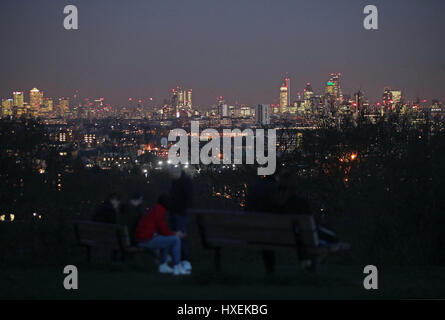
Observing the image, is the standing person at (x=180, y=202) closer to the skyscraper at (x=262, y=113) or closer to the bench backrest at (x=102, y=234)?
the bench backrest at (x=102, y=234)

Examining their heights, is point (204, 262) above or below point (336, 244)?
below

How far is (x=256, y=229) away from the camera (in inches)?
340

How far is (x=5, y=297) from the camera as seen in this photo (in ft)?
25.3

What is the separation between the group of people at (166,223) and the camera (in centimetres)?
960

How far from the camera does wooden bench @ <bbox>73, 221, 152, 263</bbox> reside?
10031 mm

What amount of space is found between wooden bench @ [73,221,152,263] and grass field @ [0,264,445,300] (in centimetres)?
42

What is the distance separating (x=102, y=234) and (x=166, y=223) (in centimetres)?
118

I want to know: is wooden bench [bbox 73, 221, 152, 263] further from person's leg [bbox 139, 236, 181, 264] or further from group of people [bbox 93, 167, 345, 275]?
person's leg [bbox 139, 236, 181, 264]

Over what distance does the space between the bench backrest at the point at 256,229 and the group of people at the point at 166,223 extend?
27.7 inches

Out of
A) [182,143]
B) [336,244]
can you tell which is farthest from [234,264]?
[182,143]

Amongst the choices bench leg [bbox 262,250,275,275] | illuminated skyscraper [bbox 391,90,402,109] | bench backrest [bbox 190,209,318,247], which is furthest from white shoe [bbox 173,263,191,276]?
A: illuminated skyscraper [bbox 391,90,402,109]

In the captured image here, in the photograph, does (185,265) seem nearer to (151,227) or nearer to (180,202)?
(151,227)
